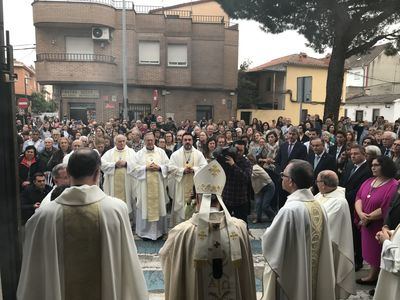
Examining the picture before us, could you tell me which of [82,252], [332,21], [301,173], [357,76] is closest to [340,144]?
[301,173]

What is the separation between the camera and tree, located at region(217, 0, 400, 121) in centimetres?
1503

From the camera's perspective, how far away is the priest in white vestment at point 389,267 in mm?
3424

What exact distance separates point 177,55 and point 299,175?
24.8m

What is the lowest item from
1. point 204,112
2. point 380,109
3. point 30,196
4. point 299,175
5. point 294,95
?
point 30,196

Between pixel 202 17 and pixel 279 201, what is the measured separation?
79.8ft

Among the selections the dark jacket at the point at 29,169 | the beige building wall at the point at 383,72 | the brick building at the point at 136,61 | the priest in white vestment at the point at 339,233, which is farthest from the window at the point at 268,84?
the priest in white vestment at the point at 339,233

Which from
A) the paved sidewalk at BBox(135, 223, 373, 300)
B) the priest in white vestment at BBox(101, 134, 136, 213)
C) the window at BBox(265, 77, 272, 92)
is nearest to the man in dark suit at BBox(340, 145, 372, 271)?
the paved sidewalk at BBox(135, 223, 373, 300)

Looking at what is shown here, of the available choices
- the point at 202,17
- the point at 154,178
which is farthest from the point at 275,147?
the point at 202,17

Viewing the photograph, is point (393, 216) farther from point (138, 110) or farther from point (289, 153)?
point (138, 110)

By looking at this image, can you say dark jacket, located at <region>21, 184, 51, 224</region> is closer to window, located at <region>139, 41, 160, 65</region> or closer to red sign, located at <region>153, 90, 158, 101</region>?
red sign, located at <region>153, 90, 158, 101</region>

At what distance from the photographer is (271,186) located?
26.5ft

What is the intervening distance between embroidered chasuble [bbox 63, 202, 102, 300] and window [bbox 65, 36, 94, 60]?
23991 mm

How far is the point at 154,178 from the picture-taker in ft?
24.0

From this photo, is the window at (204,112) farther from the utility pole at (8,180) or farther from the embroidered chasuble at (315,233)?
the utility pole at (8,180)
